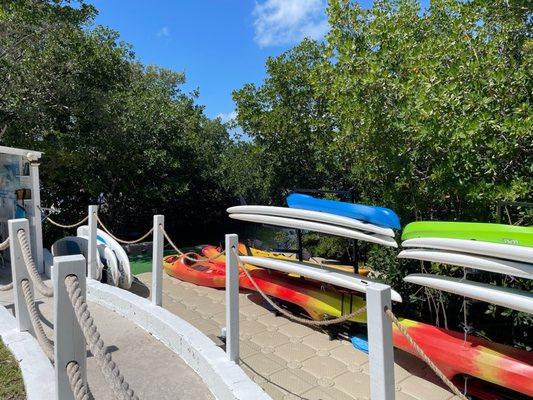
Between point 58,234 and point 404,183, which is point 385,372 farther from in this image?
point 58,234

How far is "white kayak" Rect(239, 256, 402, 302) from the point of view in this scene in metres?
4.80

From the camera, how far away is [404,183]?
5664mm

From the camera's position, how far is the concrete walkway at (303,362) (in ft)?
13.2

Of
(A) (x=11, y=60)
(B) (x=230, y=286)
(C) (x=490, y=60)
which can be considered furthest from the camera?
(A) (x=11, y=60)

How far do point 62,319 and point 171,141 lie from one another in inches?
485

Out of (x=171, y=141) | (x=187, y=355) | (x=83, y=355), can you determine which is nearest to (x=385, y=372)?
(x=83, y=355)

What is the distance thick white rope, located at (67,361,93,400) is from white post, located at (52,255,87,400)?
0.04 m

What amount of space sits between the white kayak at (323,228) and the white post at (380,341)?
2795 mm

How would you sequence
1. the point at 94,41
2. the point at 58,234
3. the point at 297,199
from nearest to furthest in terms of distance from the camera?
the point at 297,199
the point at 94,41
the point at 58,234

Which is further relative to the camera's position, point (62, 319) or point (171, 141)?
point (171, 141)

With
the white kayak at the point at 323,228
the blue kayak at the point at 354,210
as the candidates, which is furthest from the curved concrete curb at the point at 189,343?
the blue kayak at the point at 354,210

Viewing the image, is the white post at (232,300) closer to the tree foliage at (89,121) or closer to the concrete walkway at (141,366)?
the concrete walkway at (141,366)

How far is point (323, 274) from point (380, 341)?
10.2 ft

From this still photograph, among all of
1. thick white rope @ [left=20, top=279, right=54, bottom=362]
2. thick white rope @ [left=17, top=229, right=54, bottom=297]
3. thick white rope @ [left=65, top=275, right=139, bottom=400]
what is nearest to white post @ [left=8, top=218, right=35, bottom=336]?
thick white rope @ [left=17, top=229, right=54, bottom=297]
